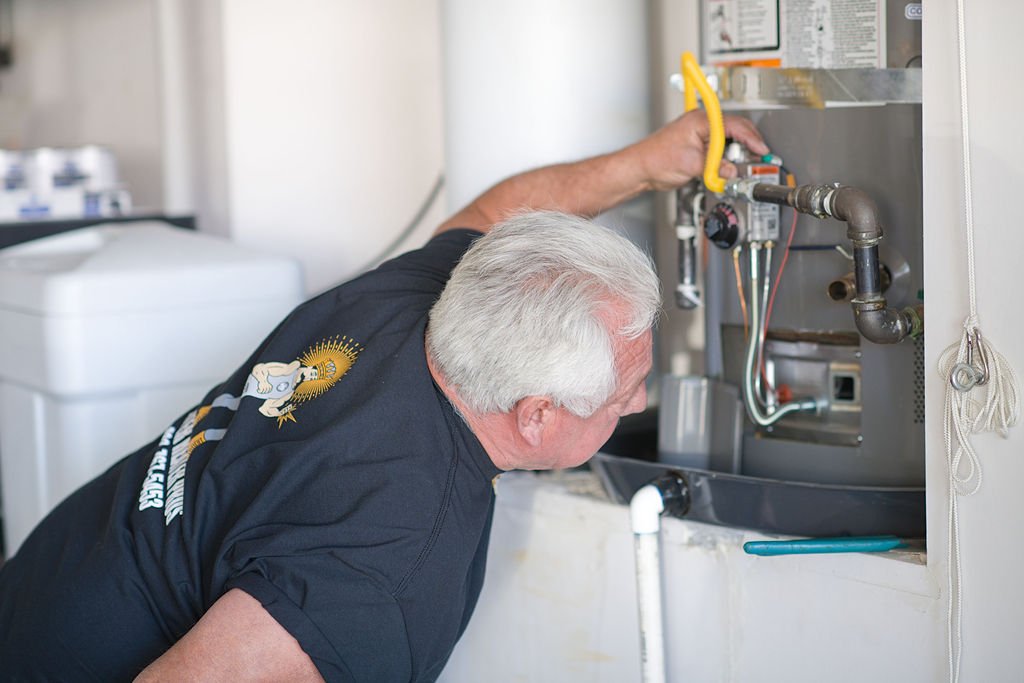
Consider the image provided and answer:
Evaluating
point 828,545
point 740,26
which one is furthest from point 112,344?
point 828,545

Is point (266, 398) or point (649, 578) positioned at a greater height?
point (266, 398)

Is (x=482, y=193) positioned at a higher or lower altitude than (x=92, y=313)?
higher

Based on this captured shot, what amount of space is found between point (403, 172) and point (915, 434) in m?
1.44

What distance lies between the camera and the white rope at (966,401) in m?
1.08

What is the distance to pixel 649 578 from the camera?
1354 millimetres

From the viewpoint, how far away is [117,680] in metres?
1.25

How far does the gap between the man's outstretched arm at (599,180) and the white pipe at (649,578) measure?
38cm

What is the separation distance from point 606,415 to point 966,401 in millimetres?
351

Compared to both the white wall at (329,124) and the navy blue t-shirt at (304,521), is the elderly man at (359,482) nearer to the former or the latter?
the navy blue t-shirt at (304,521)

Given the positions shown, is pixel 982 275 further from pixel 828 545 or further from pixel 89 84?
pixel 89 84

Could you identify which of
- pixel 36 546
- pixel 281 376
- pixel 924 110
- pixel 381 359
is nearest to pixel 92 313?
pixel 36 546

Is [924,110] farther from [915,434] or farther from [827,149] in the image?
[915,434]

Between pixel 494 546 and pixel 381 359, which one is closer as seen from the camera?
pixel 381 359

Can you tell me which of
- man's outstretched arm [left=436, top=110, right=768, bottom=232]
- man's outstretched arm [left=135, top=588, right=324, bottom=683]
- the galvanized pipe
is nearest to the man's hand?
man's outstretched arm [left=436, top=110, right=768, bottom=232]
